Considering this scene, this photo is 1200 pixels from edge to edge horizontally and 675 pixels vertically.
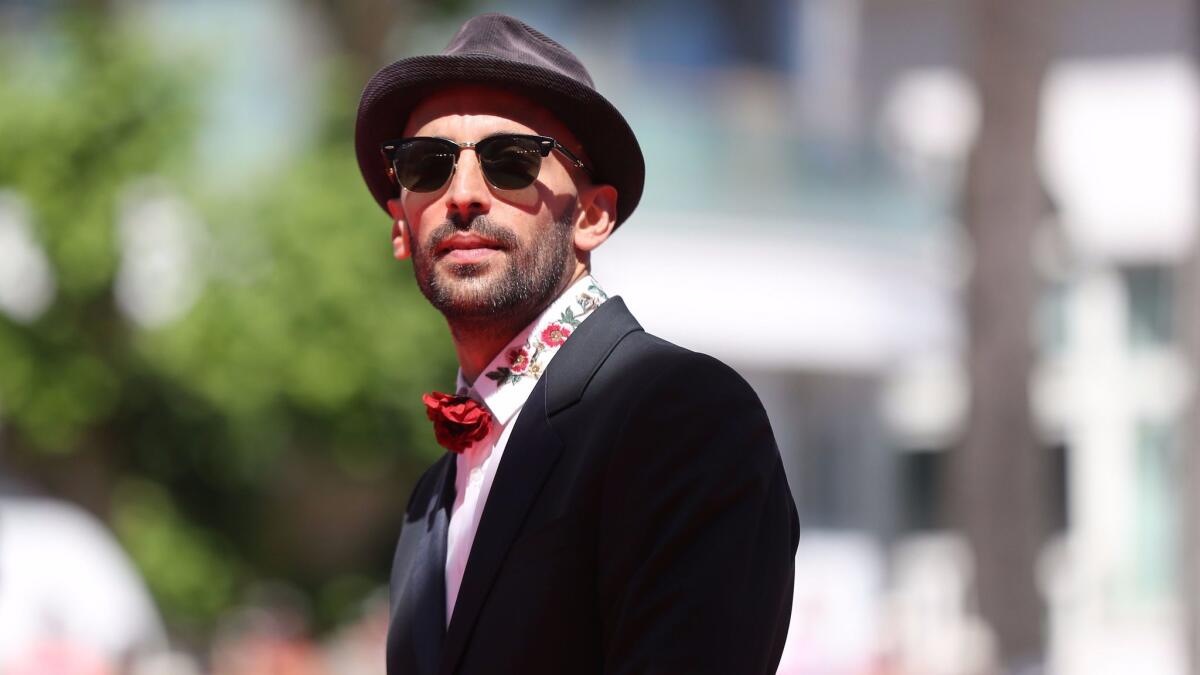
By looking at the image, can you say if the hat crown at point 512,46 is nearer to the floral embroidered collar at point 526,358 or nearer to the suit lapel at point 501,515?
the floral embroidered collar at point 526,358

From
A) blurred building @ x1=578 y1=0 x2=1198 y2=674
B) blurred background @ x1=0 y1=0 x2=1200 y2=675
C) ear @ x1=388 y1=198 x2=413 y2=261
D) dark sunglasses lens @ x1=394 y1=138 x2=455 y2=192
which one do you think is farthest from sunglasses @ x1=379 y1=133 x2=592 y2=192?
blurred building @ x1=578 y1=0 x2=1198 y2=674

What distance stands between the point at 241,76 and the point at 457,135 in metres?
14.5

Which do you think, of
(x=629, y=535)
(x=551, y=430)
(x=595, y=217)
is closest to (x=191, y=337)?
(x=595, y=217)

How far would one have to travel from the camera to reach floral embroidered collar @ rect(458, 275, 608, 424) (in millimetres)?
2309

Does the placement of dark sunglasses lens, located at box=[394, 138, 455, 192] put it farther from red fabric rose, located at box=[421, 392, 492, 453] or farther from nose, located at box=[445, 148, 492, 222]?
red fabric rose, located at box=[421, 392, 492, 453]

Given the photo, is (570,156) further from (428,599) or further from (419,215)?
(428,599)

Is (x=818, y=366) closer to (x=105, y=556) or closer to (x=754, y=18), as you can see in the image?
(x=754, y=18)

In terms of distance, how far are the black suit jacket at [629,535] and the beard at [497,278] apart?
9 cm

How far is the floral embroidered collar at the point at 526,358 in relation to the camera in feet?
7.57

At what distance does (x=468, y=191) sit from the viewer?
7.46ft

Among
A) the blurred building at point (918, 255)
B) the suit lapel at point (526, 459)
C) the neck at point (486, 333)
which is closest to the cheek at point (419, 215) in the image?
the neck at point (486, 333)

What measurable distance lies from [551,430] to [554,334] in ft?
0.54

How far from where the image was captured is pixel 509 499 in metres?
2.16

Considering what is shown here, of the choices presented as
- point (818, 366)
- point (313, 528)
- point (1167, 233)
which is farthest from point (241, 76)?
point (1167, 233)
